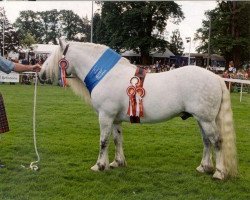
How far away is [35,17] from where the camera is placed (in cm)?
9738

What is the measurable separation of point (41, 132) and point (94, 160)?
3.01 metres

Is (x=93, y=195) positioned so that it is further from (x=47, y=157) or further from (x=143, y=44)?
A: (x=143, y=44)

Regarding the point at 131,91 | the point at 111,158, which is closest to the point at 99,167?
the point at 111,158

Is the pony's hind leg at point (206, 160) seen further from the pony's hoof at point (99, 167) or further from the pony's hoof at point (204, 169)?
the pony's hoof at point (99, 167)

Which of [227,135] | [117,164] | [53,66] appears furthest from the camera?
[117,164]

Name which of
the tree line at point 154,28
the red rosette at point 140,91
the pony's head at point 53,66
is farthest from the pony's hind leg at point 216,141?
the tree line at point 154,28

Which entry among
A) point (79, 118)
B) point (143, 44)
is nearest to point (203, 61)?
point (143, 44)

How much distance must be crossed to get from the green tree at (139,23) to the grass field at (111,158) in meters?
35.7

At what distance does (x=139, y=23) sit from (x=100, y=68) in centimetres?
4262

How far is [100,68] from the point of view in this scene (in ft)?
21.0

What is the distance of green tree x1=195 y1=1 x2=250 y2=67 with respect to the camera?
1690 inches

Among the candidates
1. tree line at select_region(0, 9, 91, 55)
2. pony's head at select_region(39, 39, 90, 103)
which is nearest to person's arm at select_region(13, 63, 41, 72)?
pony's head at select_region(39, 39, 90, 103)

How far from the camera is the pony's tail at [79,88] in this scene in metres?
6.74

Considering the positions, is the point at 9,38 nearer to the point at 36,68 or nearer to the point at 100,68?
the point at 36,68
